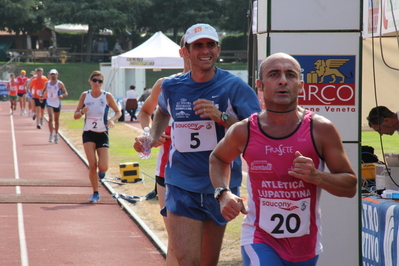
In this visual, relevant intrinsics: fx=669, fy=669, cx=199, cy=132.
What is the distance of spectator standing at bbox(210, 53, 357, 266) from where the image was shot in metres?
3.44

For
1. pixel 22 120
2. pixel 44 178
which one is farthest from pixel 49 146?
pixel 22 120

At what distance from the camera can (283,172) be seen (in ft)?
11.3

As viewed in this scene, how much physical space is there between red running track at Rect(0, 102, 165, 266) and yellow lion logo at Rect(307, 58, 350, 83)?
3146 millimetres

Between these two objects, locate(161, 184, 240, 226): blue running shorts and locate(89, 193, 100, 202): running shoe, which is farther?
locate(89, 193, 100, 202): running shoe

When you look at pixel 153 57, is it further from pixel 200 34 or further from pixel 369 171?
pixel 200 34

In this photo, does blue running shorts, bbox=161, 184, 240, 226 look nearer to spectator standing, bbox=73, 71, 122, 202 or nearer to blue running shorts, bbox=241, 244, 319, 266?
blue running shorts, bbox=241, 244, 319, 266

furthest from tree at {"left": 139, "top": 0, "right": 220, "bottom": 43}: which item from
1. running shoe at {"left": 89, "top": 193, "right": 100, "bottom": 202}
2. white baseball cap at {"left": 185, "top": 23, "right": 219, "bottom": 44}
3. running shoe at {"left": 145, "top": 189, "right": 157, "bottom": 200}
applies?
white baseball cap at {"left": 185, "top": 23, "right": 219, "bottom": 44}

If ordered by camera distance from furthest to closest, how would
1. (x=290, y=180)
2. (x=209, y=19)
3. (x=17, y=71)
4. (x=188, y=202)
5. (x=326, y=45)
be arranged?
1. (x=209, y=19)
2. (x=17, y=71)
3. (x=326, y=45)
4. (x=188, y=202)
5. (x=290, y=180)

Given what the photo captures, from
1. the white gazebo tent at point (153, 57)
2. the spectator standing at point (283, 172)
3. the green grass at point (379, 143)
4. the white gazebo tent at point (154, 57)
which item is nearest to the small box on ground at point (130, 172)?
the green grass at point (379, 143)

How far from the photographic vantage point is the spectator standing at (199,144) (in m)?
4.58

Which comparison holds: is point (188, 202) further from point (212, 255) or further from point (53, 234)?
point (53, 234)

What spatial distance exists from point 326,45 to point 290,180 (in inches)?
93.8

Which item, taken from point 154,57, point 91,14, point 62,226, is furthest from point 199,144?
point 91,14

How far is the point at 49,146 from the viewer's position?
21203 mm
